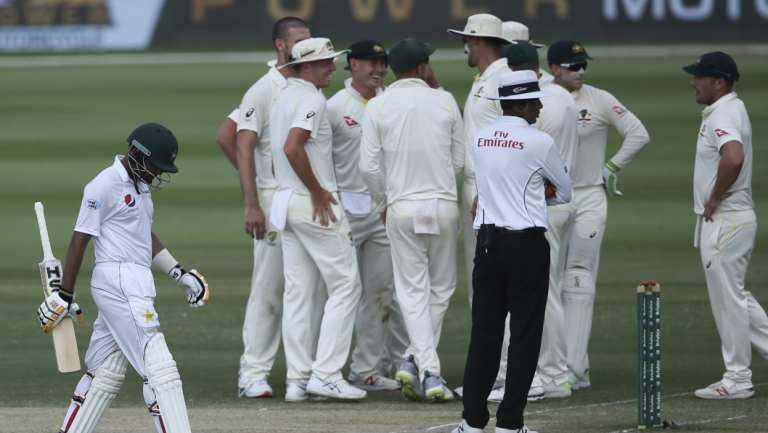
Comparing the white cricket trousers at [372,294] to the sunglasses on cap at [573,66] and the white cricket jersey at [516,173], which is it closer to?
the sunglasses on cap at [573,66]

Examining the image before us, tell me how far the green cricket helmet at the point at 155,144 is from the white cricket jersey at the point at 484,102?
1.84 meters

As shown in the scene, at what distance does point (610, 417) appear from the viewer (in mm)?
6523

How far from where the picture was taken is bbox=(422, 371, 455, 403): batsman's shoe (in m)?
6.92

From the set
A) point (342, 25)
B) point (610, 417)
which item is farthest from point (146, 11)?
point (610, 417)

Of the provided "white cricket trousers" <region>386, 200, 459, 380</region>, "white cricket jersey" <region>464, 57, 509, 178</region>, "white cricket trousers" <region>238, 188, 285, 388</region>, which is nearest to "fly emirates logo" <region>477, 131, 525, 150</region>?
"white cricket jersey" <region>464, 57, 509, 178</region>

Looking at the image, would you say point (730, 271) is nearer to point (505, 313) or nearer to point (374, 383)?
point (505, 313)

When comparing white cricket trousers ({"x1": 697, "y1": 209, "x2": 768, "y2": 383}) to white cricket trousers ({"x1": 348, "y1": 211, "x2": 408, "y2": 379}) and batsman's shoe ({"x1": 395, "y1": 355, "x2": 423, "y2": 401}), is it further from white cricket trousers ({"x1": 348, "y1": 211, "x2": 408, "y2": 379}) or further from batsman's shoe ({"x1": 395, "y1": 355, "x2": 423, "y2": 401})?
white cricket trousers ({"x1": 348, "y1": 211, "x2": 408, "y2": 379})

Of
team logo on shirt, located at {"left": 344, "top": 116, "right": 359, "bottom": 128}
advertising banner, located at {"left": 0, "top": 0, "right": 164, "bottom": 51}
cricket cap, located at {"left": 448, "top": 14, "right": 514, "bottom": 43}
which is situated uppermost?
cricket cap, located at {"left": 448, "top": 14, "right": 514, "bottom": 43}

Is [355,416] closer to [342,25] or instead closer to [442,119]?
[442,119]

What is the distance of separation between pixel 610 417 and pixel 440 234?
3.96 feet

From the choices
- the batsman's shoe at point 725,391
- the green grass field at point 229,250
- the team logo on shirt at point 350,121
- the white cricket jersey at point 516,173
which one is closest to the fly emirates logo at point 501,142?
the white cricket jersey at point 516,173

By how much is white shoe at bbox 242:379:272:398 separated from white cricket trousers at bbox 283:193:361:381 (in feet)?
0.50

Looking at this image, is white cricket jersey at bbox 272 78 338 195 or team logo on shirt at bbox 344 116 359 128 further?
team logo on shirt at bbox 344 116 359 128

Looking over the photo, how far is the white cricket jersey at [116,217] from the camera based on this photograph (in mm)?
5586
